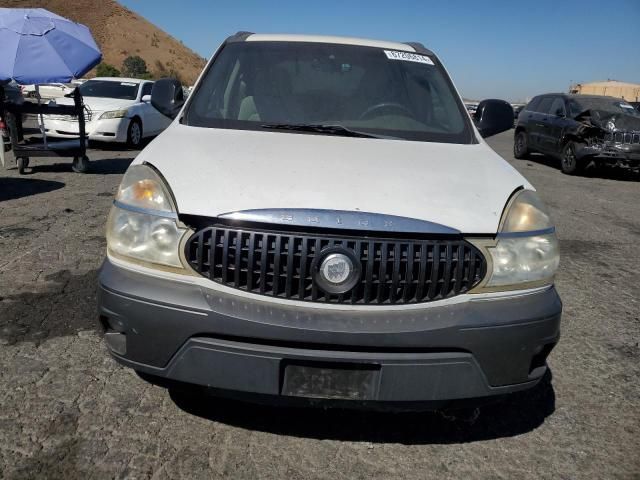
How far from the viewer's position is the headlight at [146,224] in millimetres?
2209

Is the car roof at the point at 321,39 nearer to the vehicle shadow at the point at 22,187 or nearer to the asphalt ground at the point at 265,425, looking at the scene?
the asphalt ground at the point at 265,425

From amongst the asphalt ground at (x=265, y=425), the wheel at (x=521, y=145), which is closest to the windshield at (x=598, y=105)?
the wheel at (x=521, y=145)

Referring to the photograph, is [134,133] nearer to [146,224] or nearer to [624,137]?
[624,137]

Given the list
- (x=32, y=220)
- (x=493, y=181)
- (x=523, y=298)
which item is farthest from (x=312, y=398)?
(x=32, y=220)

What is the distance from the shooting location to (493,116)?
4.08 meters

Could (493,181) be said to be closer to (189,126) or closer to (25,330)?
(189,126)

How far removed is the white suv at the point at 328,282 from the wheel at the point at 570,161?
35.0ft

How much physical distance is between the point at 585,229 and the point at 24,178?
7793mm

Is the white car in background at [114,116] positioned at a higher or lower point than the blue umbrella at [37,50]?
lower

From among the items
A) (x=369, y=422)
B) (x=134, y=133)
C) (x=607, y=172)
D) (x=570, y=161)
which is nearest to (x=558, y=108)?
(x=570, y=161)

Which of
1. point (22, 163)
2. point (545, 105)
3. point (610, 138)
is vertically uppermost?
Result: point (545, 105)

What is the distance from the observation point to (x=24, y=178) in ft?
27.7

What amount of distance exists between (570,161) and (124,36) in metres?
74.9

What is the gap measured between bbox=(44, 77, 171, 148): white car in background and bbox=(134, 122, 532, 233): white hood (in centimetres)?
872
